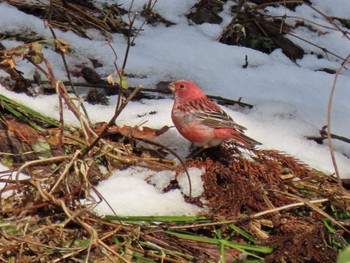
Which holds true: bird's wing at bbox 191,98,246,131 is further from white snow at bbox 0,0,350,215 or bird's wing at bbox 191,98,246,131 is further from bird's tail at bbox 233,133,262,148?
white snow at bbox 0,0,350,215

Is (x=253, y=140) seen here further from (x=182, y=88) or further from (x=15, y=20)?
(x=15, y=20)

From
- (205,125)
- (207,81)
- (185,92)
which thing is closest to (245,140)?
(205,125)

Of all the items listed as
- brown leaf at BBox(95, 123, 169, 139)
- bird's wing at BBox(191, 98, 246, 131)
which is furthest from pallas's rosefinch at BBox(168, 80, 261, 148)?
brown leaf at BBox(95, 123, 169, 139)

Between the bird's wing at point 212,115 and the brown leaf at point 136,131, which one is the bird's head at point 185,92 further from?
the brown leaf at point 136,131

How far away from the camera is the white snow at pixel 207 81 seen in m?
4.18

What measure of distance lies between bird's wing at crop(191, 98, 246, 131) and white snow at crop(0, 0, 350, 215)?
0.21m

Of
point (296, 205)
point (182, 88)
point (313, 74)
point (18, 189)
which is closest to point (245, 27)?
point (313, 74)

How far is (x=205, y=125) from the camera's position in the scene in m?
4.43

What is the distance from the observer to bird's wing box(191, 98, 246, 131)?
4.45m

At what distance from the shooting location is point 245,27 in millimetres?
6383

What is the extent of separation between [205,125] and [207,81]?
3.56ft

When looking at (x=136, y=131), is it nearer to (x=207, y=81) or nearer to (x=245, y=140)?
(x=245, y=140)

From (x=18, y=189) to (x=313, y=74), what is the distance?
2.84m

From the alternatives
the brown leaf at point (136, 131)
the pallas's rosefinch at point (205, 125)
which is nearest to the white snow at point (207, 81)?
the brown leaf at point (136, 131)
